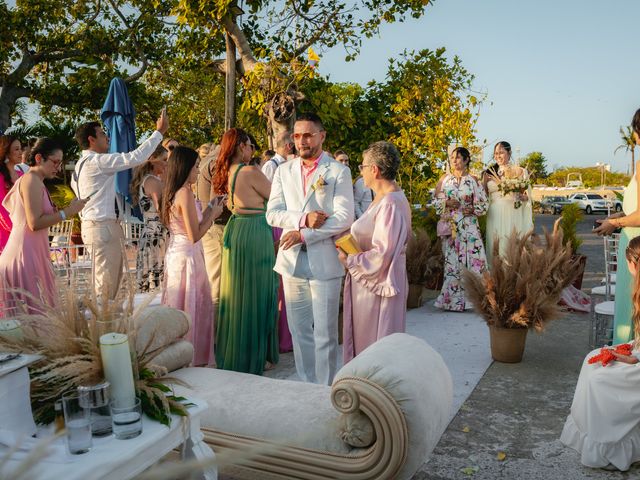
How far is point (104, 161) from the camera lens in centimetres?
527

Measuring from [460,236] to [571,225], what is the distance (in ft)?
6.83

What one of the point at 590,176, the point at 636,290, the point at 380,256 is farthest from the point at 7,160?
the point at 590,176

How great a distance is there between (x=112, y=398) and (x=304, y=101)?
8.46 meters

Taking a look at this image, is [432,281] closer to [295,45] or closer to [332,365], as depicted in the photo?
[332,365]

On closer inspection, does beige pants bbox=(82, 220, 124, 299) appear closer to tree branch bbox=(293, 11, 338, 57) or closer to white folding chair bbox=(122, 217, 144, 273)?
white folding chair bbox=(122, 217, 144, 273)

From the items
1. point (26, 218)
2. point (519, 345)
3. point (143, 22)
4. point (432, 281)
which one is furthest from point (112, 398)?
point (143, 22)

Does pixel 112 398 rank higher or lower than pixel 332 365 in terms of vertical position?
higher

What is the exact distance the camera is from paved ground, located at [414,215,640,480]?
334 centimetres

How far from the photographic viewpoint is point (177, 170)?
4.63m

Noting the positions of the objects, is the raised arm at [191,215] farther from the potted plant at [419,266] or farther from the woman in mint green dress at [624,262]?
the potted plant at [419,266]

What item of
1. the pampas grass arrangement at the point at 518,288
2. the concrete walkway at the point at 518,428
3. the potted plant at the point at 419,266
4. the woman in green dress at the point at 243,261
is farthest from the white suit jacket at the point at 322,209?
the potted plant at the point at 419,266

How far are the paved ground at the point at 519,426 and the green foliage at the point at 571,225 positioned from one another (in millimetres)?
2780

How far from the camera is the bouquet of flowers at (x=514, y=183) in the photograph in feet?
25.3

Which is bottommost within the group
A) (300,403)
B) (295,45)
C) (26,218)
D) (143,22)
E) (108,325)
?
(300,403)
